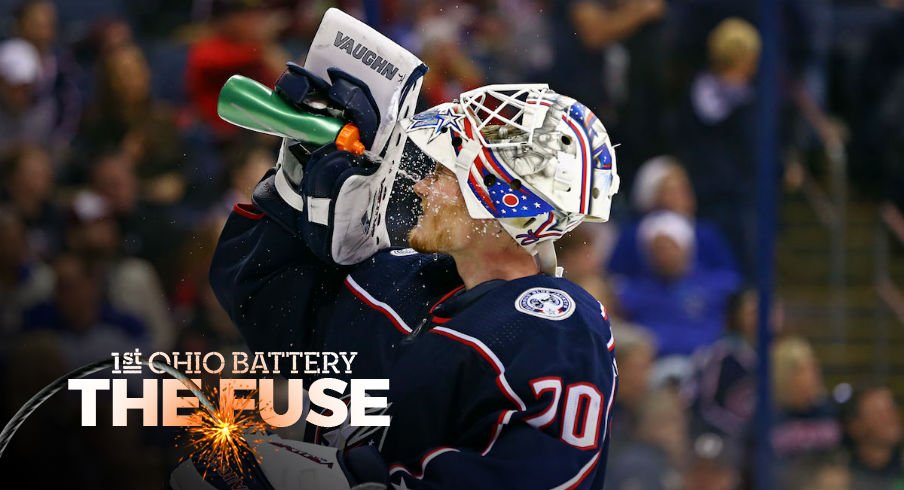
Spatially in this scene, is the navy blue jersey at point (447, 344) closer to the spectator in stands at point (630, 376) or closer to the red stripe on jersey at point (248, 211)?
the red stripe on jersey at point (248, 211)

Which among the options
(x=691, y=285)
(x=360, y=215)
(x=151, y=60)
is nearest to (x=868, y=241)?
(x=691, y=285)

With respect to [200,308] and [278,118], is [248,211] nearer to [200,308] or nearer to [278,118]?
[278,118]

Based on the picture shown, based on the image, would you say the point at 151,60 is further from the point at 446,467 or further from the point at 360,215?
the point at 446,467

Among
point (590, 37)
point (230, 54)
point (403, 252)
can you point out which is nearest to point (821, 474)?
point (590, 37)

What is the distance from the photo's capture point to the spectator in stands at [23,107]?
428 centimetres

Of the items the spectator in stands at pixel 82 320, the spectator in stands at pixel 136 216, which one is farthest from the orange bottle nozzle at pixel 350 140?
the spectator in stands at pixel 82 320

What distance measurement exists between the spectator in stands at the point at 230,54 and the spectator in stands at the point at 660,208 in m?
1.28

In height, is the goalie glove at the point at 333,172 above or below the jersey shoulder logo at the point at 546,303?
above

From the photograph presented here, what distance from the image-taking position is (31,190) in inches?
167

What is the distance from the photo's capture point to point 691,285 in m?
4.34

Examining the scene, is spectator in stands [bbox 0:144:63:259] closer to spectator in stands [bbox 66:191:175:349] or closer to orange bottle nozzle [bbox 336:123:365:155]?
spectator in stands [bbox 66:191:175:349]

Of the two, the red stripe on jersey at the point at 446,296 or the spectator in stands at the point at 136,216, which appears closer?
the red stripe on jersey at the point at 446,296

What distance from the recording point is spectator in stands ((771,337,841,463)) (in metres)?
4.48

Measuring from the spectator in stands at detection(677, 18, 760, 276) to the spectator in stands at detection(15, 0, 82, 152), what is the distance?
1.97m
